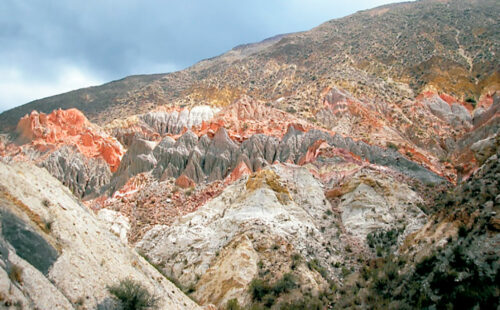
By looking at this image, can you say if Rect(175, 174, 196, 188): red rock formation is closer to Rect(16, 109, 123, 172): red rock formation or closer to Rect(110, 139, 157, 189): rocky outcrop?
Rect(110, 139, 157, 189): rocky outcrop

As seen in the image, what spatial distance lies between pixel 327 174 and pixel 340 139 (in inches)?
466

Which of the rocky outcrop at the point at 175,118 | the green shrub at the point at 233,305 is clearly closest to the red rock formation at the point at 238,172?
the green shrub at the point at 233,305

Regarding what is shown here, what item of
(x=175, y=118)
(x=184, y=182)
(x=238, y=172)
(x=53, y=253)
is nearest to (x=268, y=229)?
(x=238, y=172)

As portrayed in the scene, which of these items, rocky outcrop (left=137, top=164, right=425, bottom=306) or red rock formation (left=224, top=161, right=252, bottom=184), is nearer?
rocky outcrop (left=137, top=164, right=425, bottom=306)

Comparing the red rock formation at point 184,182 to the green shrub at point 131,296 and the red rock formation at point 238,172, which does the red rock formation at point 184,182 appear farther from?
the green shrub at point 131,296

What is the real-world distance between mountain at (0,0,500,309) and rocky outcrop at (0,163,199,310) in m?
0.10

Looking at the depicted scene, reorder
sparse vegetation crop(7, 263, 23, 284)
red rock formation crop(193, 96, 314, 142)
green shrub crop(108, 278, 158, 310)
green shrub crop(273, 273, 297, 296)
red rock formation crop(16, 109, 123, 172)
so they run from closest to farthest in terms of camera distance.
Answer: sparse vegetation crop(7, 263, 23, 284) → green shrub crop(108, 278, 158, 310) → green shrub crop(273, 273, 297, 296) → red rock formation crop(193, 96, 314, 142) → red rock formation crop(16, 109, 123, 172)

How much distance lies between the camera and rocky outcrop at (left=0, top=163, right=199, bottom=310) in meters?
8.48

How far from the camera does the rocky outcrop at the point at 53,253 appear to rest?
334 inches

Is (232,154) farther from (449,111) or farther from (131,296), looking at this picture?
(449,111)

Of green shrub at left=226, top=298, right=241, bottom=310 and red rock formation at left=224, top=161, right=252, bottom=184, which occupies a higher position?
red rock formation at left=224, top=161, right=252, bottom=184

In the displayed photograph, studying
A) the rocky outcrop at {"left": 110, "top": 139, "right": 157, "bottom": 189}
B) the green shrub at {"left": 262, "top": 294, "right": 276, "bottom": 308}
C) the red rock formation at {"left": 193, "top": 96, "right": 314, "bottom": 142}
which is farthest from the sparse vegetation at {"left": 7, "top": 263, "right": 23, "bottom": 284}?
the red rock formation at {"left": 193, "top": 96, "right": 314, "bottom": 142}

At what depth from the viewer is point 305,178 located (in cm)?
3462

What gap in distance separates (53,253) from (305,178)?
1056 inches
